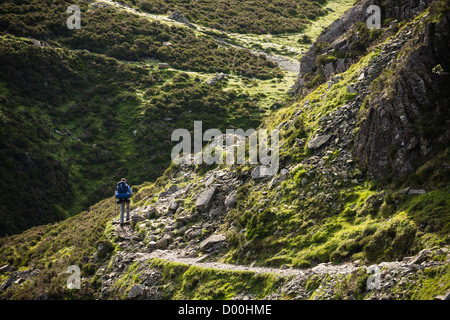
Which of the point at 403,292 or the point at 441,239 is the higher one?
the point at 441,239

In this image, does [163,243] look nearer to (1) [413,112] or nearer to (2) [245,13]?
(1) [413,112]

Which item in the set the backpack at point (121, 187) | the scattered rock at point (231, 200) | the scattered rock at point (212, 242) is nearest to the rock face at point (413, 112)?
the scattered rock at point (231, 200)

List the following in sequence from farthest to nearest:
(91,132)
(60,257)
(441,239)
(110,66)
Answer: (110,66), (91,132), (60,257), (441,239)

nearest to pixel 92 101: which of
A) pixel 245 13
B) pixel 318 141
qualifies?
pixel 318 141

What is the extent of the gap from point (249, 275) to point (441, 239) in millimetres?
7581

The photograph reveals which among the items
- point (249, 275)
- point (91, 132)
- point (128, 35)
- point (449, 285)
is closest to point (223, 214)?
point (249, 275)

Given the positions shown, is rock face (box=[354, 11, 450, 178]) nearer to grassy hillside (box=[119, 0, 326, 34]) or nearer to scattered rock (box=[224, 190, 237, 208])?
scattered rock (box=[224, 190, 237, 208])

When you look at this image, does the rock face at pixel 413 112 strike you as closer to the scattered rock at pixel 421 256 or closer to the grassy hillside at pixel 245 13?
the scattered rock at pixel 421 256

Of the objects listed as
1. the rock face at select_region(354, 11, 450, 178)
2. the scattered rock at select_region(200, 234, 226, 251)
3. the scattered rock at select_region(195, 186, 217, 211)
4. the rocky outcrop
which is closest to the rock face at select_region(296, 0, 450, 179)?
the rock face at select_region(354, 11, 450, 178)

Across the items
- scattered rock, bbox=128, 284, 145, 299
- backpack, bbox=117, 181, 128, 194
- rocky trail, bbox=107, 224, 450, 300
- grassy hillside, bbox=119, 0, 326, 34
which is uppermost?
grassy hillside, bbox=119, 0, 326, 34

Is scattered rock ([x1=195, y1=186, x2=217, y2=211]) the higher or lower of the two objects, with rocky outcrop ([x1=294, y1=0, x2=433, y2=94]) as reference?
lower

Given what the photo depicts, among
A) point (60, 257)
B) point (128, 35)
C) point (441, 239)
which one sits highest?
point (128, 35)
